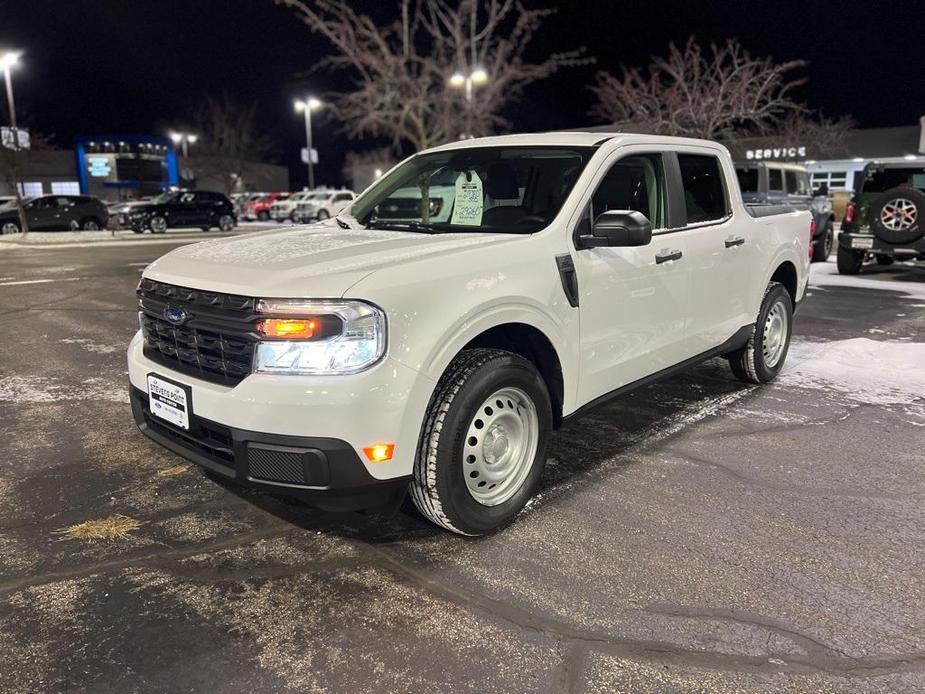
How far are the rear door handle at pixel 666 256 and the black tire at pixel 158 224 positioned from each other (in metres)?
26.4

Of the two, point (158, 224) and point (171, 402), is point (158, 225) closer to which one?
point (158, 224)

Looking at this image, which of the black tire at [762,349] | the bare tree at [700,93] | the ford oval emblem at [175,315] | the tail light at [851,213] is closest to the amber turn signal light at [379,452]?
the ford oval emblem at [175,315]

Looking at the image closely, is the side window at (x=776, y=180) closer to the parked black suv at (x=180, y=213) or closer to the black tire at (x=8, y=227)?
the parked black suv at (x=180, y=213)

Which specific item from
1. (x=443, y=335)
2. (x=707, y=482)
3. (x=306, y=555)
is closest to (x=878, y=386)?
(x=707, y=482)

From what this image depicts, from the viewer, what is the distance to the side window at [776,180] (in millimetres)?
14145

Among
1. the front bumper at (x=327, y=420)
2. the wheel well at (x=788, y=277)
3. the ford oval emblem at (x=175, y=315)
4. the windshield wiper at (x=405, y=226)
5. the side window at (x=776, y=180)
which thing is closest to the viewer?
the front bumper at (x=327, y=420)

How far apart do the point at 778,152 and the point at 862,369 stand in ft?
101

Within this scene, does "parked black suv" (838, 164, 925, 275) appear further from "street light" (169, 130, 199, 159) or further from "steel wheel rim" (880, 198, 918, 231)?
"street light" (169, 130, 199, 159)

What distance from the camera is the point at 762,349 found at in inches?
227

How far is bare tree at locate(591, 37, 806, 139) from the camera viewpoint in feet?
74.2

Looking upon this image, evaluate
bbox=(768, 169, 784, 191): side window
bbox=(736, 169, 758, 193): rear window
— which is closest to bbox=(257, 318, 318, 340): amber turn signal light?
bbox=(736, 169, 758, 193): rear window

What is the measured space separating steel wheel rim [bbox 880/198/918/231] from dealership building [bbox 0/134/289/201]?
2201 inches

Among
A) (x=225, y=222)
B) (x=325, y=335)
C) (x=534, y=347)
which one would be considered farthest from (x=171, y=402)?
(x=225, y=222)

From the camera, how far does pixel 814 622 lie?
9.01ft
